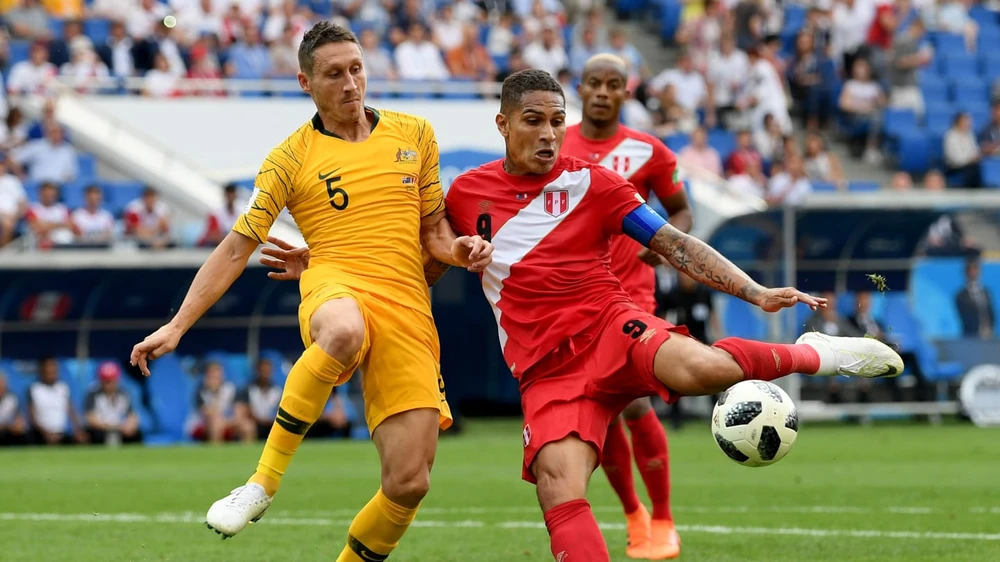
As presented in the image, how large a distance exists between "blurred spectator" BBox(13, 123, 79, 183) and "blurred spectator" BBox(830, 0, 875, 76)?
13.0 meters

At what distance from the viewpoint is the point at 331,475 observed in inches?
534

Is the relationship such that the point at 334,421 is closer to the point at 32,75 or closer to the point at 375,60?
the point at 375,60

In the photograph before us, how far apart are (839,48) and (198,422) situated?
13.5 metres

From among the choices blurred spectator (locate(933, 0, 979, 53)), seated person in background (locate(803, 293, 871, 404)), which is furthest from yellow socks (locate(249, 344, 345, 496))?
blurred spectator (locate(933, 0, 979, 53))

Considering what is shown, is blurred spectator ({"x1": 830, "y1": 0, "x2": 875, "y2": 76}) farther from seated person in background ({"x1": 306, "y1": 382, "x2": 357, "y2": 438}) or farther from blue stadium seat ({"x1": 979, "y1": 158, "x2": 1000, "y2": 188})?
seated person in background ({"x1": 306, "y1": 382, "x2": 357, "y2": 438})

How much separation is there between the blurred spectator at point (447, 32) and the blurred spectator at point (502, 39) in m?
0.56

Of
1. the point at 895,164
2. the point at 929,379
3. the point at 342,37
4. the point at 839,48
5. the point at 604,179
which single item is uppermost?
the point at 342,37

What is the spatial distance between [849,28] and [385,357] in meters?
21.4

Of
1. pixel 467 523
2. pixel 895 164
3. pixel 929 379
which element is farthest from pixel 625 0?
pixel 467 523

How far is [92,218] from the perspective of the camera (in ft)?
60.9

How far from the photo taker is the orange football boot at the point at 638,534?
830 centimetres

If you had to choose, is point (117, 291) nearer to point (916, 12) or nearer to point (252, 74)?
point (252, 74)

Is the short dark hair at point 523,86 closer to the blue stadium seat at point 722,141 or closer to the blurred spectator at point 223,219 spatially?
the blurred spectator at point 223,219

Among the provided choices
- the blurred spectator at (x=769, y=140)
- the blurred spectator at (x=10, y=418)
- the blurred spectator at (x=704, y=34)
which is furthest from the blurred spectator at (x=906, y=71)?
the blurred spectator at (x=10, y=418)
